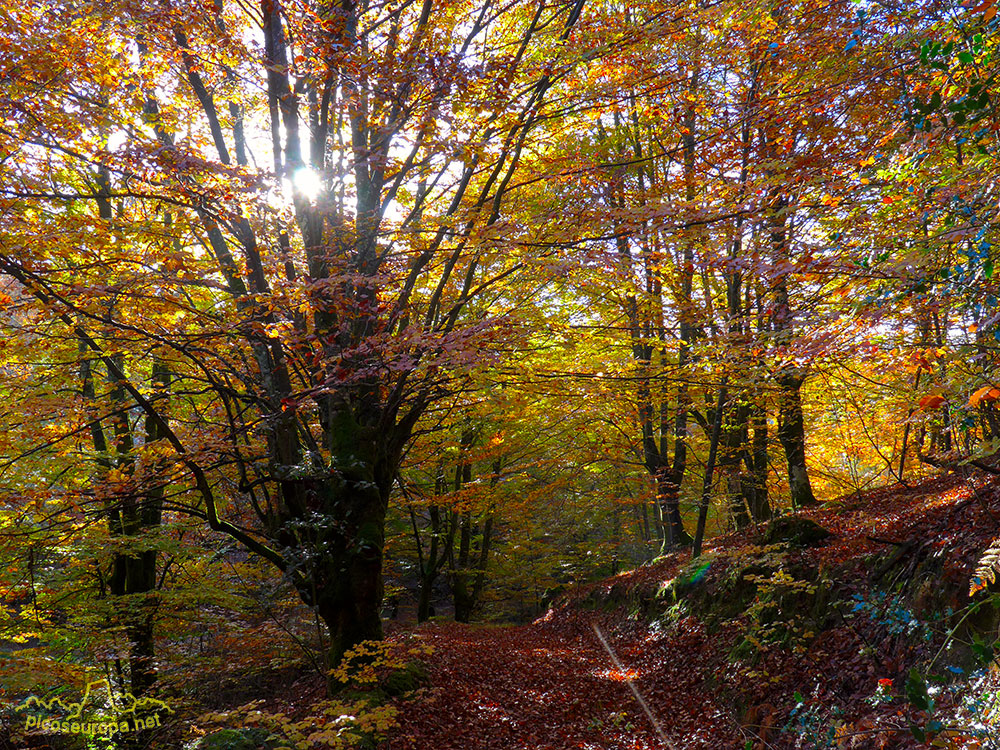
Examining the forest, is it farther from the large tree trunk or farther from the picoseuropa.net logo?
the large tree trunk

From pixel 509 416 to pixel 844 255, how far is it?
7.86 m

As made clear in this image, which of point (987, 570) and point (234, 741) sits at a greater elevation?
point (987, 570)

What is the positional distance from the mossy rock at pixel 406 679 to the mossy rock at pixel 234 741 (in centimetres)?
143

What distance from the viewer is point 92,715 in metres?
6.09

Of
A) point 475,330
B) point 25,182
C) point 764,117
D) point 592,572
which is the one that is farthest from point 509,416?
point 592,572

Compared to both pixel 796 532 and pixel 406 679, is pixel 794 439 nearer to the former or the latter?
pixel 796 532

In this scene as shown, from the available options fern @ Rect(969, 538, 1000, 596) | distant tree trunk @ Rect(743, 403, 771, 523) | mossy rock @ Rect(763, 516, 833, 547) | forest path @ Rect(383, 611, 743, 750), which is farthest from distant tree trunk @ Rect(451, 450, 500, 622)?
fern @ Rect(969, 538, 1000, 596)

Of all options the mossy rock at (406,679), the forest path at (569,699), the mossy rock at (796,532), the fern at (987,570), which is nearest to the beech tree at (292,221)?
the mossy rock at (406,679)

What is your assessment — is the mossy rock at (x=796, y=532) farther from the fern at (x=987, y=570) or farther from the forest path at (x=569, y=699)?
the fern at (x=987, y=570)

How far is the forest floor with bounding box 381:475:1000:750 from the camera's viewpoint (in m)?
4.61

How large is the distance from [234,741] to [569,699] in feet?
13.6

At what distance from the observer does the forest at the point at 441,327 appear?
200 inches

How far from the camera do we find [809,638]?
6.18 meters

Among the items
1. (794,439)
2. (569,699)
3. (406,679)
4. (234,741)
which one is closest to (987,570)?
(569,699)
